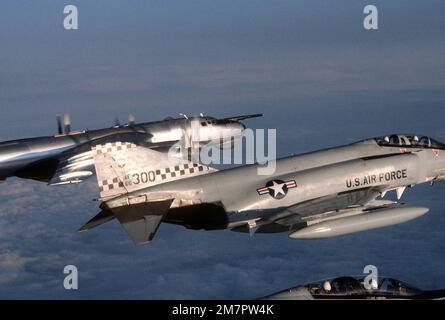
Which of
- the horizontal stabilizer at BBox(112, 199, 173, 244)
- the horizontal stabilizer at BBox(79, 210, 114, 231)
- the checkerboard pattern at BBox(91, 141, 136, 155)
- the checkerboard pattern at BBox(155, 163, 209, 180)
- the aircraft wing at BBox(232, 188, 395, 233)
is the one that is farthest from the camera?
the checkerboard pattern at BBox(155, 163, 209, 180)

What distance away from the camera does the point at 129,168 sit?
2550 cm

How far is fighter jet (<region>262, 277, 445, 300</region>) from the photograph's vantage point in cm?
2077

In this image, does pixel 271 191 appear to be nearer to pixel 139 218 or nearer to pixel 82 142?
pixel 139 218

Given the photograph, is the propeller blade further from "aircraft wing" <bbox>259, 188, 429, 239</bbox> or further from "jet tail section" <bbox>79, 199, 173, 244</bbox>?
"jet tail section" <bbox>79, 199, 173, 244</bbox>

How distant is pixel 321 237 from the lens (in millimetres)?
24734

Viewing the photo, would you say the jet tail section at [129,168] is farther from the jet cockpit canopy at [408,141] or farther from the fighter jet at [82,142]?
the fighter jet at [82,142]

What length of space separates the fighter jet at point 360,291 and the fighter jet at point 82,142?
1857 cm

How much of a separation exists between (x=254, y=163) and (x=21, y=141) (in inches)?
658

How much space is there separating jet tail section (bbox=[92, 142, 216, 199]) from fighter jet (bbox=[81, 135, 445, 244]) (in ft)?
0.12

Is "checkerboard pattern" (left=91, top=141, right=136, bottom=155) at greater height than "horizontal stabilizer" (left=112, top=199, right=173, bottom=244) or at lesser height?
greater

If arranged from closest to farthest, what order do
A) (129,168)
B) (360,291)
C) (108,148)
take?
(360,291)
(108,148)
(129,168)

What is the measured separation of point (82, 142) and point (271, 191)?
1617 cm

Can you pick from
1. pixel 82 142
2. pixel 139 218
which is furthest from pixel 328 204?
pixel 82 142

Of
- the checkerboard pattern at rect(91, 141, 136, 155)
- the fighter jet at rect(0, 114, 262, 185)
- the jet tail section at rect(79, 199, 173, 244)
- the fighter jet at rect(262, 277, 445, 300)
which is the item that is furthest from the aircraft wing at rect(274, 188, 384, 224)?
the fighter jet at rect(0, 114, 262, 185)
